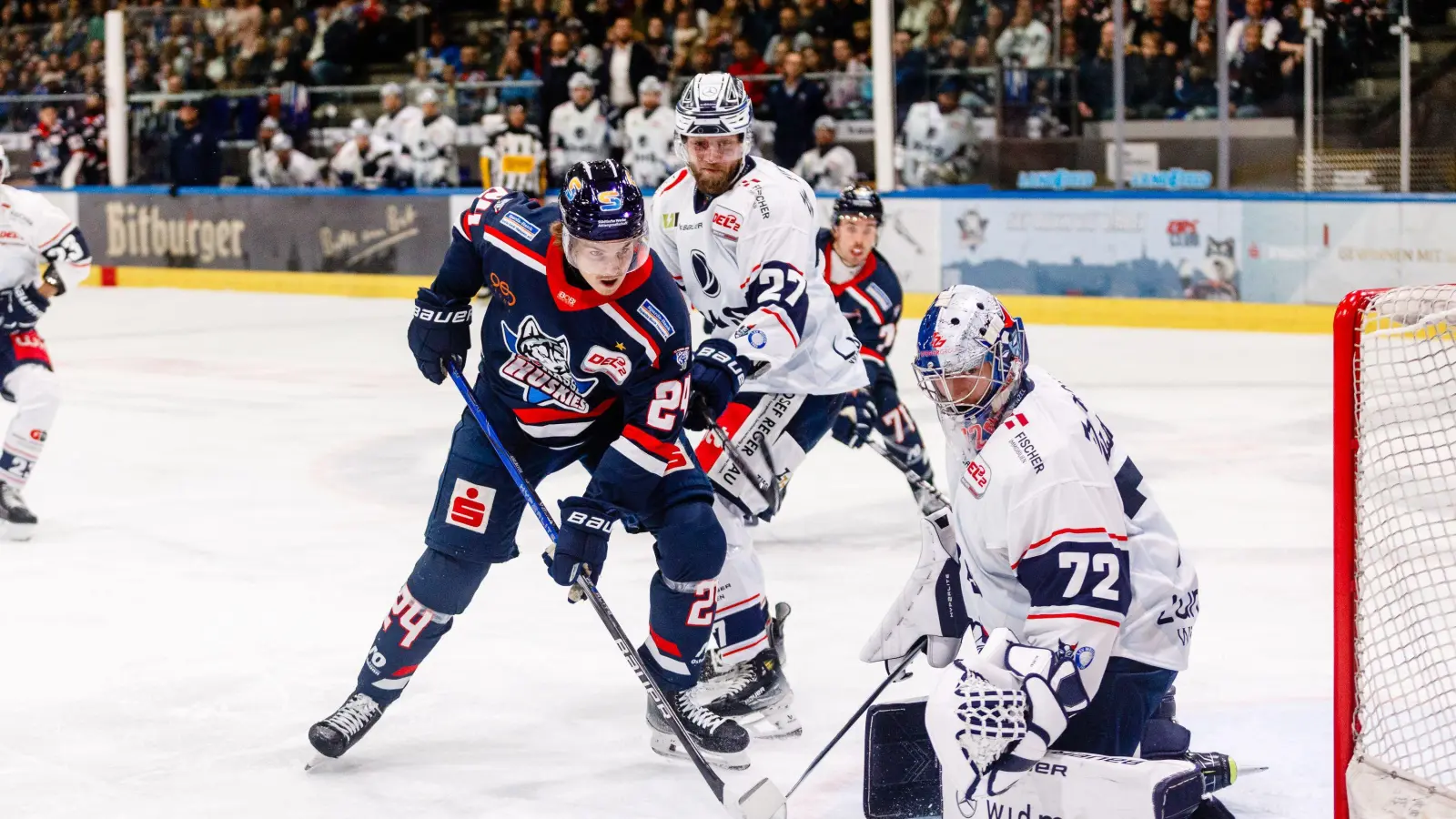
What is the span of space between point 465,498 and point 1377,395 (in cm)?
167

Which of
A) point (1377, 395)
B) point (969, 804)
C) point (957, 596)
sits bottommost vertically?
point (969, 804)

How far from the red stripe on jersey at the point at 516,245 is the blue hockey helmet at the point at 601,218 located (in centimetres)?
11

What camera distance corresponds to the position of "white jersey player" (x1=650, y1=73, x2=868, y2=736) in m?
3.74

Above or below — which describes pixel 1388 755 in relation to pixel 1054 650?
below

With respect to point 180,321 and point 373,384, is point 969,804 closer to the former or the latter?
point 373,384

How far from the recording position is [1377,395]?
329 centimetres

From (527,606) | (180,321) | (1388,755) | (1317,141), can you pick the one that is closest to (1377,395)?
(1388,755)

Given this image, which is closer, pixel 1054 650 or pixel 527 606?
pixel 1054 650

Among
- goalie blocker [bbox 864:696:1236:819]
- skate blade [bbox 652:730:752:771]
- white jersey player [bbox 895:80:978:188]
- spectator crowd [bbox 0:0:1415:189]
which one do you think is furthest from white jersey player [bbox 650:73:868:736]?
white jersey player [bbox 895:80:978:188]

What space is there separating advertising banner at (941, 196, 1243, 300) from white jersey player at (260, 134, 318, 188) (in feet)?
16.9

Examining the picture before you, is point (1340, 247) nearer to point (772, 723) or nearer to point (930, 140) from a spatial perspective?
point (930, 140)

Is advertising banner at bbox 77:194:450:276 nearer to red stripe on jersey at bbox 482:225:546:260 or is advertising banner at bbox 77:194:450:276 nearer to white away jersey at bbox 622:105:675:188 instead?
white away jersey at bbox 622:105:675:188

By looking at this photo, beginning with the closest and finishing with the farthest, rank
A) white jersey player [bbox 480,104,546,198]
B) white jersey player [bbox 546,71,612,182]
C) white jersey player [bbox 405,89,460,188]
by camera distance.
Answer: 1. white jersey player [bbox 546,71,612,182]
2. white jersey player [bbox 480,104,546,198]
3. white jersey player [bbox 405,89,460,188]

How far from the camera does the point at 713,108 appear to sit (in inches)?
152
